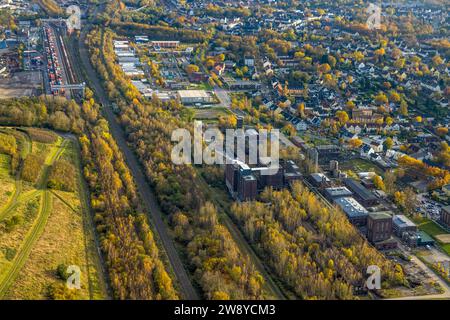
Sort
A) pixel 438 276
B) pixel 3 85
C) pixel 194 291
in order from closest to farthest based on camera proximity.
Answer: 1. pixel 194 291
2. pixel 438 276
3. pixel 3 85

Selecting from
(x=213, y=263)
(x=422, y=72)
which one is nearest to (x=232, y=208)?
(x=213, y=263)

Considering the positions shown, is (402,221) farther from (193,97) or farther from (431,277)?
(193,97)

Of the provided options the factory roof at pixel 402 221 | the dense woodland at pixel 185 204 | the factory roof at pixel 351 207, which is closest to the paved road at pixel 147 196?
the dense woodland at pixel 185 204

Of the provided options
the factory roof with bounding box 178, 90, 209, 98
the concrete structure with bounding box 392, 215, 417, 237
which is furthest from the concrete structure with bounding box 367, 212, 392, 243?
the factory roof with bounding box 178, 90, 209, 98

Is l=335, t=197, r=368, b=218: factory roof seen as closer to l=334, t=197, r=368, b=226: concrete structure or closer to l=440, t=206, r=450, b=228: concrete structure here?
l=334, t=197, r=368, b=226: concrete structure

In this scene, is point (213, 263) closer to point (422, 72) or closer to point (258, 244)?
point (258, 244)

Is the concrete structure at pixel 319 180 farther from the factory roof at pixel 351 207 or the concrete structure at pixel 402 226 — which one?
the concrete structure at pixel 402 226
